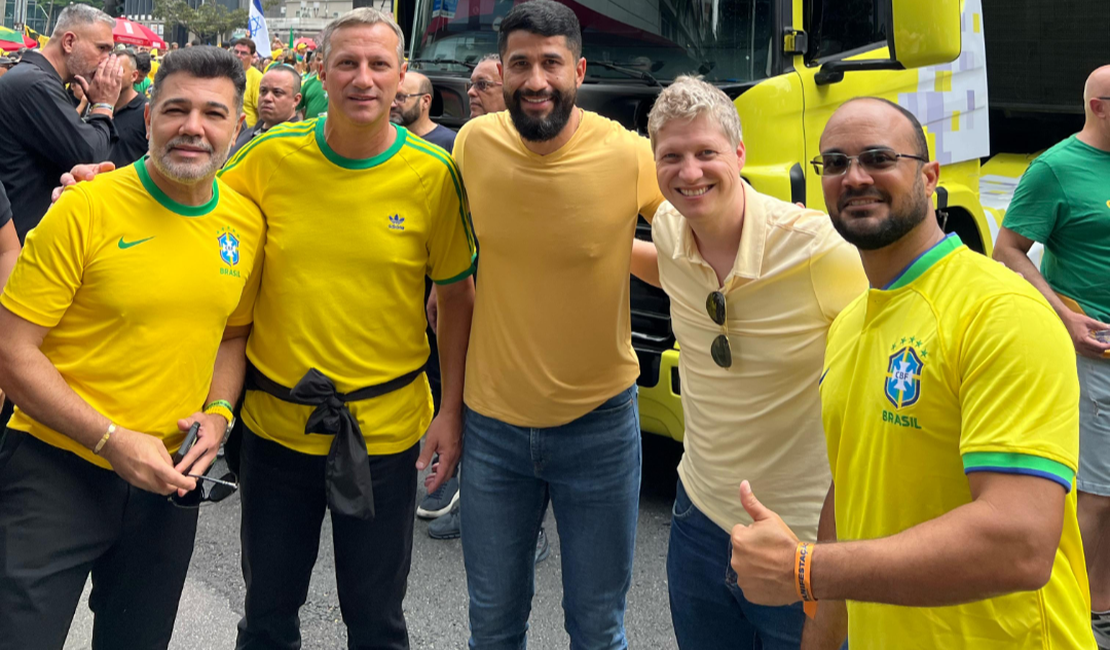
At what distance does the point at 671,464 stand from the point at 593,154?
9.22ft

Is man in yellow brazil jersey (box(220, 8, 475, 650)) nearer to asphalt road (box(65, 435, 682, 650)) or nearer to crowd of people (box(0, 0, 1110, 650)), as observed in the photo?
crowd of people (box(0, 0, 1110, 650))

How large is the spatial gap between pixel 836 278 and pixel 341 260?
1.26 m

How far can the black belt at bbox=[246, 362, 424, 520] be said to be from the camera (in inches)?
96.2

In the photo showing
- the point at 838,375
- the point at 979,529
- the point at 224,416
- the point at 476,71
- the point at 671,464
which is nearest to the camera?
the point at 979,529

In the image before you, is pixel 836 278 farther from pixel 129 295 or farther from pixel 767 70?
pixel 767 70

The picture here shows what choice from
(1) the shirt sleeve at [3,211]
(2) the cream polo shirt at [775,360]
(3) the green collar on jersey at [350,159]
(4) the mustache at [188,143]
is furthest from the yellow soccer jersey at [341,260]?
(2) the cream polo shirt at [775,360]

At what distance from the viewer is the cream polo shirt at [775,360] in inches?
80.2

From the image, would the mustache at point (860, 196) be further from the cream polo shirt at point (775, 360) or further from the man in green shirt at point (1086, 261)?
the man in green shirt at point (1086, 261)

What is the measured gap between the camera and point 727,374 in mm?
2164

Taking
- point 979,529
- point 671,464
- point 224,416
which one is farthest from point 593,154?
point 671,464

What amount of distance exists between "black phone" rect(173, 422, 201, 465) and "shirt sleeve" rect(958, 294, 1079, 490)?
1.73m

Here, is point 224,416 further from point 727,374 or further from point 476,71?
point 476,71

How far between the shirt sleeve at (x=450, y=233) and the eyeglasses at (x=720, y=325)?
79cm

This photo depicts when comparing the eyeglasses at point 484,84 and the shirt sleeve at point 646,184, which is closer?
the shirt sleeve at point 646,184
